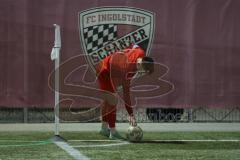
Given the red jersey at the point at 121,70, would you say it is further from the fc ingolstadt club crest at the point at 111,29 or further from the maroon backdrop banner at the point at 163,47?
the maroon backdrop banner at the point at 163,47

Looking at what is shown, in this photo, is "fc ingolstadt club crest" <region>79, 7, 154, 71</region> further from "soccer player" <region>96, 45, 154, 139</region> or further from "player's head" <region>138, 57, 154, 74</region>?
"player's head" <region>138, 57, 154, 74</region>

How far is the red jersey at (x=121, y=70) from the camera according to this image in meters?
9.60

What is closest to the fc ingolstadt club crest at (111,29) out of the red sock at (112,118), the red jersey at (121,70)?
the red jersey at (121,70)

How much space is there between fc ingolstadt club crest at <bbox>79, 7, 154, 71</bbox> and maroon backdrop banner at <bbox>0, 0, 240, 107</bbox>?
0.12m

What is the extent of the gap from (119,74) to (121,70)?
5.1 inches

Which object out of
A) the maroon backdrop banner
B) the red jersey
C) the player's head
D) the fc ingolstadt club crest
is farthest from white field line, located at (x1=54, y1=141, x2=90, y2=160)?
the fc ingolstadt club crest

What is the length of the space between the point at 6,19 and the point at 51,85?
155cm

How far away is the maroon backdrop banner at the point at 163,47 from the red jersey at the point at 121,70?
2.41 metres

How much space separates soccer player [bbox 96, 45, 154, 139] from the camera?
9.54 meters

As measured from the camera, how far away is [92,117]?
13000 millimetres

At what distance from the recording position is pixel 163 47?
1280 centimetres

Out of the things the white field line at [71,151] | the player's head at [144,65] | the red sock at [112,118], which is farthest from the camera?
the red sock at [112,118]

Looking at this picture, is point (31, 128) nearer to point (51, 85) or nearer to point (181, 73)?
point (51, 85)

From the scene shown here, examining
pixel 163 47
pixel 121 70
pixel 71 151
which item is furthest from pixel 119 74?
pixel 163 47
